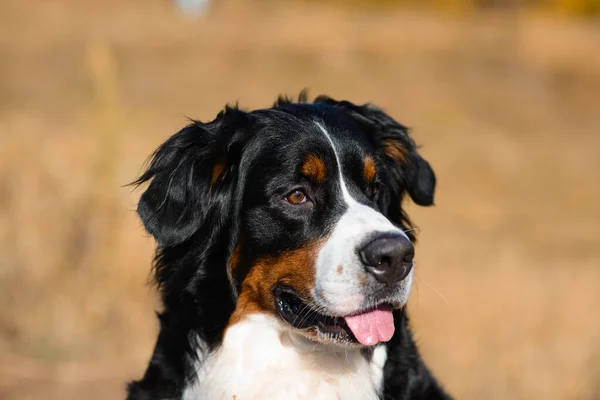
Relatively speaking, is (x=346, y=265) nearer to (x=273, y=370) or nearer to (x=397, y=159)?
(x=273, y=370)

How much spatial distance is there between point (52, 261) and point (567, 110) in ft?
76.1

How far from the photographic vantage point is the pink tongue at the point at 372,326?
3.62m

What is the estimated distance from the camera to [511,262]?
37.4 ft

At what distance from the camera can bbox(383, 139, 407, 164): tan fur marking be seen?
4406 mm

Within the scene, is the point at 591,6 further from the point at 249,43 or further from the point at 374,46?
the point at 249,43

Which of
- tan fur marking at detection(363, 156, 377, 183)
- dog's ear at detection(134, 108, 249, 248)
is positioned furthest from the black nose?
dog's ear at detection(134, 108, 249, 248)

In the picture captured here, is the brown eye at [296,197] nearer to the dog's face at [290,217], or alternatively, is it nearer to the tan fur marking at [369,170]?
the dog's face at [290,217]

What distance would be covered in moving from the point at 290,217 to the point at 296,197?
11cm

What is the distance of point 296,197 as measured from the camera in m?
3.87

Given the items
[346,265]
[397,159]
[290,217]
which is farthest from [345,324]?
[397,159]

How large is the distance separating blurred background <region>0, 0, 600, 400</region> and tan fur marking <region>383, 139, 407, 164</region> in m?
0.71

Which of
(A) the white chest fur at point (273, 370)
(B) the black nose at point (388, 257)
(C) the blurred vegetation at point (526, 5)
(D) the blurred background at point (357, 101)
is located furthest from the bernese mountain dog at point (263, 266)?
(C) the blurred vegetation at point (526, 5)

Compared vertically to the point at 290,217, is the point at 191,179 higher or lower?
higher

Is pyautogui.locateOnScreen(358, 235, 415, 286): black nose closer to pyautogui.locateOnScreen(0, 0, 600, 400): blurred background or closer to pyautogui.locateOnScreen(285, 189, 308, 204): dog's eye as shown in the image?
pyautogui.locateOnScreen(285, 189, 308, 204): dog's eye
